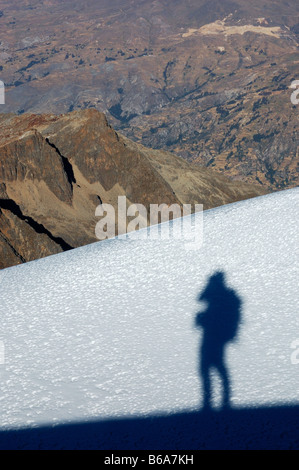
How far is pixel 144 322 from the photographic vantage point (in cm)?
903

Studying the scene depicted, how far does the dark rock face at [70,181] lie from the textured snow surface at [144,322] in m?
27.9

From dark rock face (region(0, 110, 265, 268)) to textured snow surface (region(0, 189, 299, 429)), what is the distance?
2792 cm

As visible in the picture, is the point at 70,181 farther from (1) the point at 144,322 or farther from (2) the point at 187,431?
(2) the point at 187,431

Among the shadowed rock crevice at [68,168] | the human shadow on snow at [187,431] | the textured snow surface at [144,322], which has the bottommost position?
the human shadow on snow at [187,431]

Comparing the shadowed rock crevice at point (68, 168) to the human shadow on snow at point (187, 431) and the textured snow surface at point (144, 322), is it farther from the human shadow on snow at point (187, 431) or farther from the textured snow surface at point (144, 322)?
the human shadow on snow at point (187, 431)

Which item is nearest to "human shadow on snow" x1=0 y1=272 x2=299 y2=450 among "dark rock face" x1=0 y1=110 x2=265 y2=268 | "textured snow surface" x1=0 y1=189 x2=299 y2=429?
"textured snow surface" x1=0 y1=189 x2=299 y2=429

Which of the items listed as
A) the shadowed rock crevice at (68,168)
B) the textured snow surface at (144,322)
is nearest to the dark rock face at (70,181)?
the shadowed rock crevice at (68,168)

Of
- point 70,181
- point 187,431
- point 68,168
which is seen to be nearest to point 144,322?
point 187,431

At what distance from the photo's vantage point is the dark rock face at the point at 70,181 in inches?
1718

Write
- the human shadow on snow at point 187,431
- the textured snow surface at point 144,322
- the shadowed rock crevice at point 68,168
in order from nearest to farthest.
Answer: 1. the human shadow on snow at point 187,431
2. the textured snow surface at point 144,322
3. the shadowed rock crevice at point 68,168

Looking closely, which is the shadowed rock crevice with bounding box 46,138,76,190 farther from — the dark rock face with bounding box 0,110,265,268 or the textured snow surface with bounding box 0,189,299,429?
the textured snow surface with bounding box 0,189,299,429

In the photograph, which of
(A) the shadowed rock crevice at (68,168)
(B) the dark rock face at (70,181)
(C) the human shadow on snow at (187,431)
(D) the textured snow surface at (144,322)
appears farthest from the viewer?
(A) the shadowed rock crevice at (68,168)

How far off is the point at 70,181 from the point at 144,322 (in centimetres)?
5142

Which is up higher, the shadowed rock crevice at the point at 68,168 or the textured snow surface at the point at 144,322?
the shadowed rock crevice at the point at 68,168
